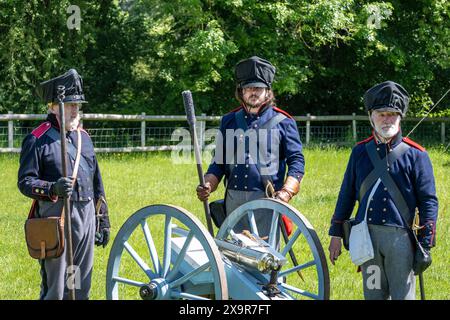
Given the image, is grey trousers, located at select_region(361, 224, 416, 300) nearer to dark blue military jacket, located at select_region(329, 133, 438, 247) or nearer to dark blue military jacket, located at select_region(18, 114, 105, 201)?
dark blue military jacket, located at select_region(329, 133, 438, 247)

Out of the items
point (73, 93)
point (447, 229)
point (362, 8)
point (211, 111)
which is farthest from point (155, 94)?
point (73, 93)

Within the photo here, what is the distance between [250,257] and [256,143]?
4.20 feet

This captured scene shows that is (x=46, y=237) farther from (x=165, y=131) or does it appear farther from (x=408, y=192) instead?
(x=165, y=131)

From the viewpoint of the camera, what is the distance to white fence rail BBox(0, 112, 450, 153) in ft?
53.8

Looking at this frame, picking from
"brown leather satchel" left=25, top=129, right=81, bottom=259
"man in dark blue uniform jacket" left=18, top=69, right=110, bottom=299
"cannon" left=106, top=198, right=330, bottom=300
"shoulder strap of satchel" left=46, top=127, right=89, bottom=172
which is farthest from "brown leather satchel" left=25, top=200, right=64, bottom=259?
"shoulder strap of satchel" left=46, top=127, right=89, bottom=172

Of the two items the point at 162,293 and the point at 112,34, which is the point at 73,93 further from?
the point at 112,34

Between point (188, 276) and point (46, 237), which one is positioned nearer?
point (188, 276)

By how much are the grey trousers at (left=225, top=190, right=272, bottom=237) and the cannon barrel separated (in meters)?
0.65

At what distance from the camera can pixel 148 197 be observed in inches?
449

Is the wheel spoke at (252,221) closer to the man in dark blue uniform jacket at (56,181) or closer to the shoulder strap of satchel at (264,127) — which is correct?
the shoulder strap of satchel at (264,127)

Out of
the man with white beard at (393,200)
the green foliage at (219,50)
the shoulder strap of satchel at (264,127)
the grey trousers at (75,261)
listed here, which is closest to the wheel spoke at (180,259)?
the grey trousers at (75,261)

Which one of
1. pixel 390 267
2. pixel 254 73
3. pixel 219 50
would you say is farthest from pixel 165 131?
pixel 390 267

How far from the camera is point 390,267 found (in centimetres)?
471

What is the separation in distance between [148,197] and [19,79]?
9.11 meters
